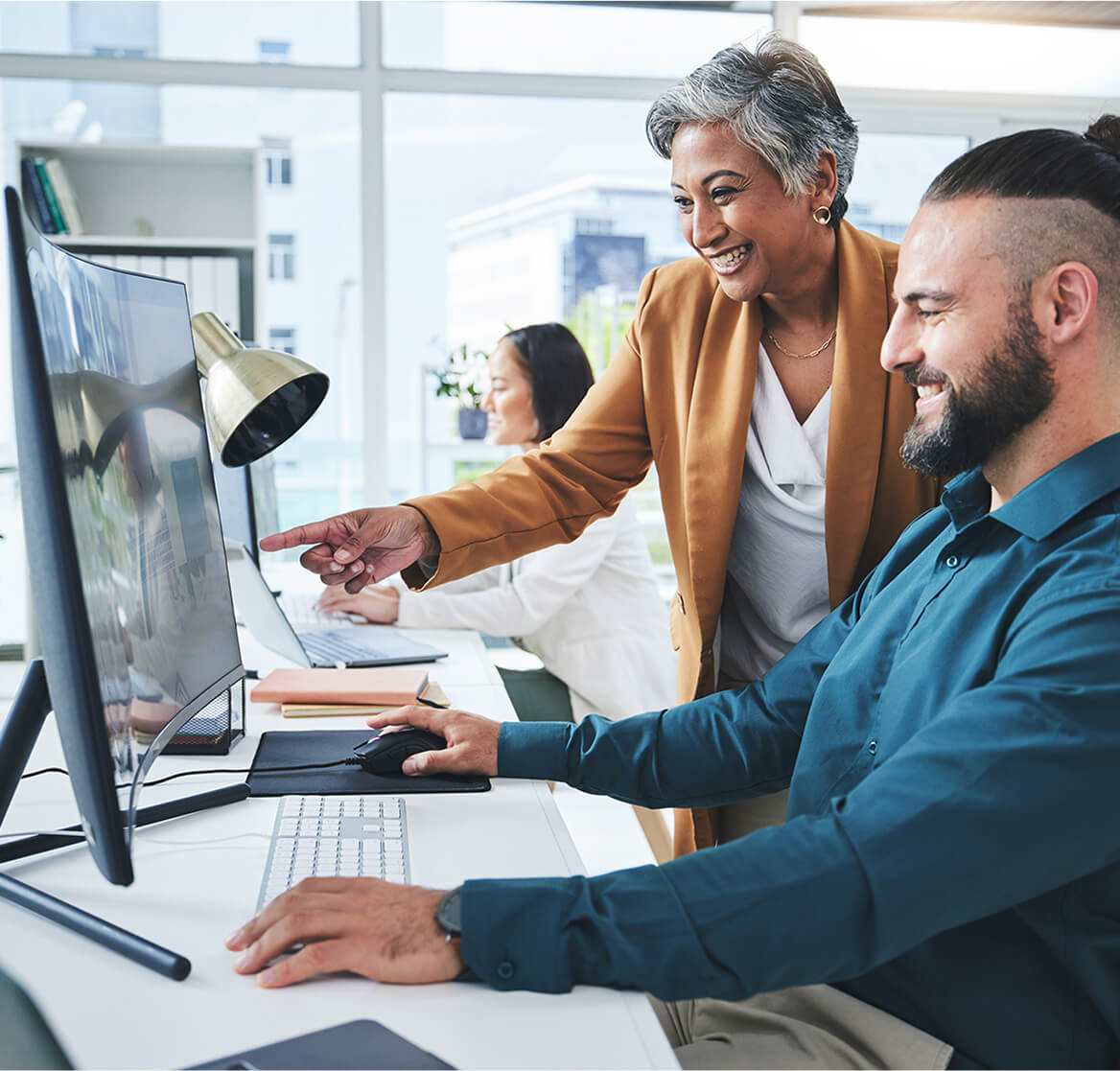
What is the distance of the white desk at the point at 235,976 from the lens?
764mm

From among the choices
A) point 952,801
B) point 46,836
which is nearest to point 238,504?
point 46,836

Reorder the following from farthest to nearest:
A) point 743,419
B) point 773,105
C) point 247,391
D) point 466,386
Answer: point 466,386
point 743,419
point 773,105
point 247,391

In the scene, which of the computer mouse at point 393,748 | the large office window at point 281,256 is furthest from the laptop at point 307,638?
the large office window at point 281,256

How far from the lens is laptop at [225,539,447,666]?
75.1 inches

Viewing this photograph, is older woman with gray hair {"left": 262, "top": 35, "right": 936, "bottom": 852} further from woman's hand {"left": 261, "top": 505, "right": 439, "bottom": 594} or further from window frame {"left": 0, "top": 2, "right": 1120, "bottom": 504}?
window frame {"left": 0, "top": 2, "right": 1120, "bottom": 504}

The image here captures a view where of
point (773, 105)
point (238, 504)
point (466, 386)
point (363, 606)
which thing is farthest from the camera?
point (466, 386)

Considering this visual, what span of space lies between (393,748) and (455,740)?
74mm

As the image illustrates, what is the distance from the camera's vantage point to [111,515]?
3.01ft

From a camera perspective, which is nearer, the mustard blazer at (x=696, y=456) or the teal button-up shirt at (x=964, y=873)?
the teal button-up shirt at (x=964, y=873)

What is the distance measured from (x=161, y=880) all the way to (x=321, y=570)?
61cm

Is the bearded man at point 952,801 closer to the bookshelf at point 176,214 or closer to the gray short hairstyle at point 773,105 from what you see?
the gray short hairstyle at point 773,105

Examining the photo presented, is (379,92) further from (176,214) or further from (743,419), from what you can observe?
(743,419)

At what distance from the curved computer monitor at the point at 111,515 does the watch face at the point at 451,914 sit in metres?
0.23

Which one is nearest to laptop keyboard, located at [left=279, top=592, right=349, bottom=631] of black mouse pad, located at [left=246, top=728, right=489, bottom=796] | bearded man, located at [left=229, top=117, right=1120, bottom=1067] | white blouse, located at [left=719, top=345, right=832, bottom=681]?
black mouse pad, located at [left=246, top=728, right=489, bottom=796]
